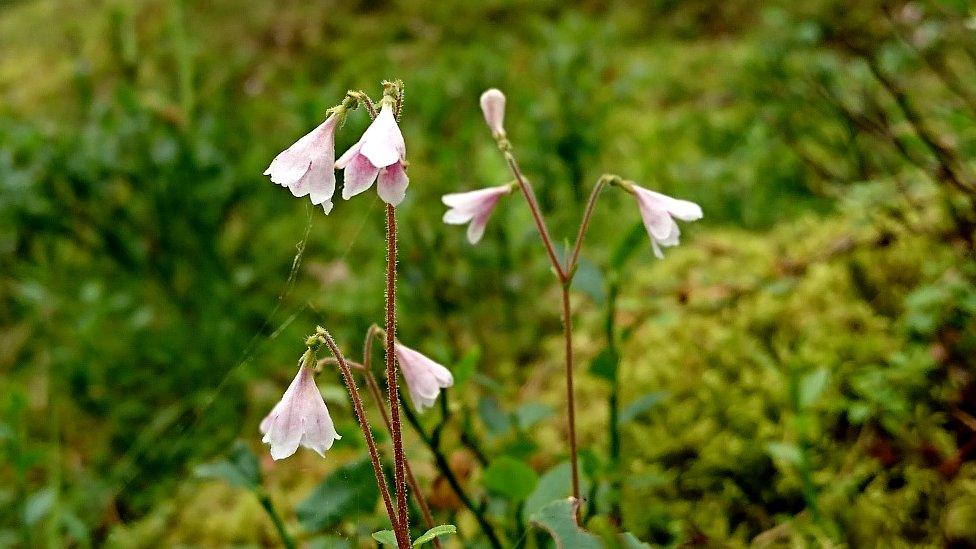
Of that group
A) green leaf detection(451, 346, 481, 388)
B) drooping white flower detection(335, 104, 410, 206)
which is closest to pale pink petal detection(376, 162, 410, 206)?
drooping white flower detection(335, 104, 410, 206)

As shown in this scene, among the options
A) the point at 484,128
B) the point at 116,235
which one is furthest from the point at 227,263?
the point at 484,128

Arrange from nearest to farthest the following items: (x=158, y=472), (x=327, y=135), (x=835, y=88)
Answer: (x=327, y=135) → (x=158, y=472) → (x=835, y=88)

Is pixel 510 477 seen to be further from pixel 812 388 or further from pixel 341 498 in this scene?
pixel 812 388

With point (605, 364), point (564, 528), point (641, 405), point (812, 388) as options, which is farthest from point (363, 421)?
point (812, 388)

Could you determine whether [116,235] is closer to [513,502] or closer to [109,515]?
[109,515]

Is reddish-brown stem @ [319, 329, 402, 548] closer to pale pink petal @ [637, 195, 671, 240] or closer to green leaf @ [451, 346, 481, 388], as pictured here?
green leaf @ [451, 346, 481, 388]

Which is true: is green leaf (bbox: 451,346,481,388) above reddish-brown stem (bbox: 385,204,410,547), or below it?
below
